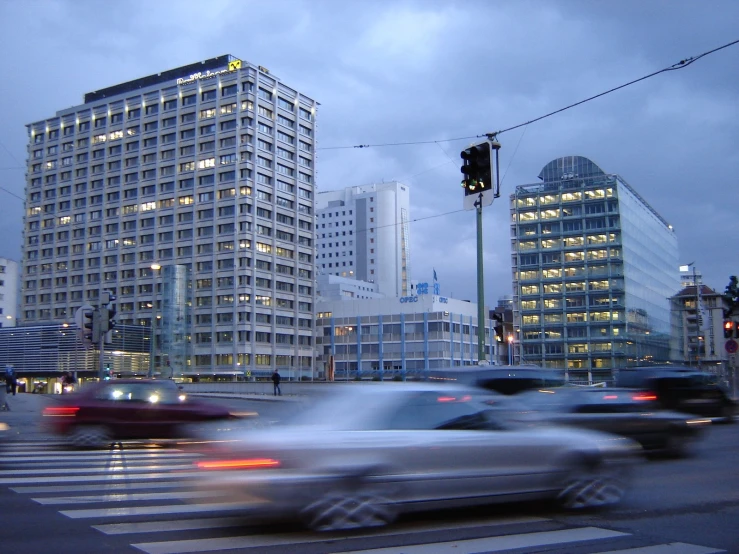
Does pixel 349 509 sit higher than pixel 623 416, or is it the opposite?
pixel 623 416

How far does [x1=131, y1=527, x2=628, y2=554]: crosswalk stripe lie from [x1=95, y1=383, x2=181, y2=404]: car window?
10.2 m

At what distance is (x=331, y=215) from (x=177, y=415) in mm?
145350

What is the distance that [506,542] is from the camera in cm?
719

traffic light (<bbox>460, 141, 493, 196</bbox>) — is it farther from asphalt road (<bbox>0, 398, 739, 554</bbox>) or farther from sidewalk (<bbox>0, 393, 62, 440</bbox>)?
sidewalk (<bbox>0, 393, 62, 440</bbox>)

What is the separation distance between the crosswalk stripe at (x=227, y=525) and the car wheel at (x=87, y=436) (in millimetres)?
8943

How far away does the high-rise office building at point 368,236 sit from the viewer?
6137 inches

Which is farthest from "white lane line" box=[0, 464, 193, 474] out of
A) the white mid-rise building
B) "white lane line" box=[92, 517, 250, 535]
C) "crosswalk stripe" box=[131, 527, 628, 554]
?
the white mid-rise building

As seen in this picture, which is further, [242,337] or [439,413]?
[242,337]

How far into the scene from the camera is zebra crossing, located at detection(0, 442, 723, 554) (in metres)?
6.98

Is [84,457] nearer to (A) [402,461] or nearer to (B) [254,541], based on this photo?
(B) [254,541]

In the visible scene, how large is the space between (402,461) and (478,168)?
9.92m

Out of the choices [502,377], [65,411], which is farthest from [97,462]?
[502,377]

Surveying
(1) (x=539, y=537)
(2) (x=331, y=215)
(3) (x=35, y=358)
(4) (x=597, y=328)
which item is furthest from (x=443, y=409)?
(2) (x=331, y=215)

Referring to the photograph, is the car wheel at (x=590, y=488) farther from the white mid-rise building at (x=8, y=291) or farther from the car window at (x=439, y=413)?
the white mid-rise building at (x=8, y=291)
